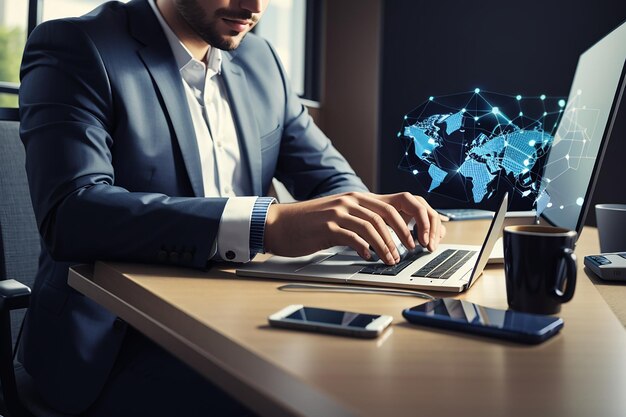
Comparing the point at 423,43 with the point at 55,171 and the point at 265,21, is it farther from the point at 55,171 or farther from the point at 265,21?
the point at 55,171

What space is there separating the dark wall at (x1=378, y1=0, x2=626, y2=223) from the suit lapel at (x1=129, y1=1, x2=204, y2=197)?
1.53m

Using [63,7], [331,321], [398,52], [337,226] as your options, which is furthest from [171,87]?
[398,52]

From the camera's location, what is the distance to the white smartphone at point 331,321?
578mm

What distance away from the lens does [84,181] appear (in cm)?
96

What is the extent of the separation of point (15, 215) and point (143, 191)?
0.88 ft

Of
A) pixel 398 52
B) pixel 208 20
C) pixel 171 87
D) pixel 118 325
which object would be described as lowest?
pixel 118 325

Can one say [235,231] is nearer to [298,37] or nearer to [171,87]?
[171,87]

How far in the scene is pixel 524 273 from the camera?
66 cm

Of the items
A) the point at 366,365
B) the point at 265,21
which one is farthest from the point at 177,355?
the point at 265,21

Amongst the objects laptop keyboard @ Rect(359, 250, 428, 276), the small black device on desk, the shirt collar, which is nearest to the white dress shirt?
the shirt collar

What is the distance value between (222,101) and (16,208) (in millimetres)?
468

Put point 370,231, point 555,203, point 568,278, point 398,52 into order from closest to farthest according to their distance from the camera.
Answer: point 568,278
point 370,231
point 555,203
point 398,52

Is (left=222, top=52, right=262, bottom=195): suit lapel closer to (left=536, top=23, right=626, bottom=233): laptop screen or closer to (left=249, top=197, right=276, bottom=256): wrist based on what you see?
(left=249, top=197, right=276, bottom=256): wrist

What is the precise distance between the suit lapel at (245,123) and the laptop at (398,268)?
0.41 metres
